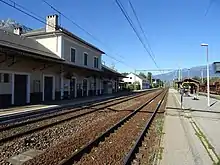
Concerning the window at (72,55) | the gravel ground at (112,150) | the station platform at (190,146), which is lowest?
the station platform at (190,146)

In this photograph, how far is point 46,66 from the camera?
2559 centimetres

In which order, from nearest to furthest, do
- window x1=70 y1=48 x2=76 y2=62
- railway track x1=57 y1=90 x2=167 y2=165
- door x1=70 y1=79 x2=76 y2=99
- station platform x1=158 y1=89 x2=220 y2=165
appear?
railway track x1=57 y1=90 x2=167 y2=165 → station platform x1=158 y1=89 x2=220 y2=165 → door x1=70 y1=79 x2=76 y2=99 → window x1=70 y1=48 x2=76 y2=62

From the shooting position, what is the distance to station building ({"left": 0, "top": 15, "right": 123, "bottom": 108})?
20.2 m

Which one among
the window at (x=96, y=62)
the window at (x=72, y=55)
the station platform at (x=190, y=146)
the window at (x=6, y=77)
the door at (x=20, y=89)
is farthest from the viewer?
the window at (x=96, y=62)

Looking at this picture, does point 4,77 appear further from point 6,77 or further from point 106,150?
point 106,150

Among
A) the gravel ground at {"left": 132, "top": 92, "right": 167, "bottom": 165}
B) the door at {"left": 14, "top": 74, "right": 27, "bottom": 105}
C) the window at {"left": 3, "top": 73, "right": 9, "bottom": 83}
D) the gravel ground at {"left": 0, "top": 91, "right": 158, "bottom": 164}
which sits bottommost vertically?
the gravel ground at {"left": 132, "top": 92, "right": 167, "bottom": 165}

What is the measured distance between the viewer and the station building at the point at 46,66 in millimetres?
20250

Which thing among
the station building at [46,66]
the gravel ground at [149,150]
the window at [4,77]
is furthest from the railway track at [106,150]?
the window at [4,77]

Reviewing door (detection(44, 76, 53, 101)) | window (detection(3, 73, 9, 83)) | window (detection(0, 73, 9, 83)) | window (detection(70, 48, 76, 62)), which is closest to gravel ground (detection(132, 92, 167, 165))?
window (detection(0, 73, 9, 83))

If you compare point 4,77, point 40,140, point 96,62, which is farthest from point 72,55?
point 40,140

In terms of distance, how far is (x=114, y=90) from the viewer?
5978 centimetres

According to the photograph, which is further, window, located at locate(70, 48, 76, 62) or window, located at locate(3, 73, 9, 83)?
window, located at locate(70, 48, 76, 62)

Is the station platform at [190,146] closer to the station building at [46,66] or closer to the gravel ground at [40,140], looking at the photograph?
the gravel ground at [40,140]

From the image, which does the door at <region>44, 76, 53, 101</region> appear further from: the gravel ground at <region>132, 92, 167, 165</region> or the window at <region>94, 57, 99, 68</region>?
the gravel ground at <region>132, 92, 167, 165</region>
